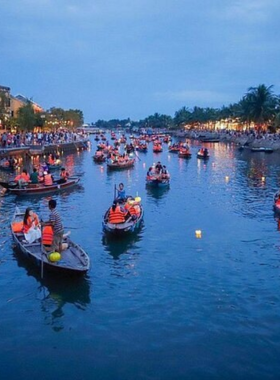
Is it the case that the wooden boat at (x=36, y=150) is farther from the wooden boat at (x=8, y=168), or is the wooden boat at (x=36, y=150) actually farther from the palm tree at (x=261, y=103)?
the palm tree at (x=261, y=103)

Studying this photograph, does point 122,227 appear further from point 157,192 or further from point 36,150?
point 36,150

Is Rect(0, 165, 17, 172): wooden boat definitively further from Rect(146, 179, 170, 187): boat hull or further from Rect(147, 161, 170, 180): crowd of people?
A: Rect(146, 179, 170, 187): boat hull

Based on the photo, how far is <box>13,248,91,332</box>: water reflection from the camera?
13.4 metres

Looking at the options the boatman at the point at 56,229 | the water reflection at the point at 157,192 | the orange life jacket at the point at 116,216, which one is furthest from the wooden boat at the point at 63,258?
the water reflection at the point at 157,192

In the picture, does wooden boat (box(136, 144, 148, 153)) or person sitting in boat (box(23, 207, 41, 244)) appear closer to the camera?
person sitting in boat (box(23, 207, 41, 244))

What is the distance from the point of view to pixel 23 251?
17422mm

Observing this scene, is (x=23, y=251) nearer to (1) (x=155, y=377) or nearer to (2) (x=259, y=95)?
(1) (x=155, y=377)

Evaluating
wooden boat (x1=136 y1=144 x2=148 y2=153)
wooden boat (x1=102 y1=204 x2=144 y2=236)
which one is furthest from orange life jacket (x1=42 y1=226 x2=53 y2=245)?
wooden boat (x1=136 y1=144 x2=148 y2=153)

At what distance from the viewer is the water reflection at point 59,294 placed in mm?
13430

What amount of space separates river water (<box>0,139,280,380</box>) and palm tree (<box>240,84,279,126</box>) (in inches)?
2934

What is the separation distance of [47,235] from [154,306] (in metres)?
4.82

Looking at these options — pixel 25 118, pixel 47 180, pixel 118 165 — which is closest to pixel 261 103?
pixel 25 118

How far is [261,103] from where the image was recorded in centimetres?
9550

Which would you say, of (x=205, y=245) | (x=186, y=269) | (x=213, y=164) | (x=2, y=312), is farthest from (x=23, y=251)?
(x=213, y=164)
